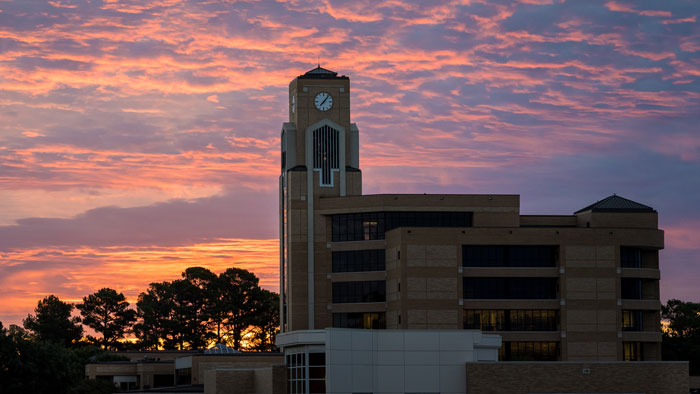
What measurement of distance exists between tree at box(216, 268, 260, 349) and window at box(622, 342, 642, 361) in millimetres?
78085

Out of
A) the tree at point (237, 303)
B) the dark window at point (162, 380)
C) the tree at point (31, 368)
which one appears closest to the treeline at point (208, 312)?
the tree at point (237, 303)

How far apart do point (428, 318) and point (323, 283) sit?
17.5 metres

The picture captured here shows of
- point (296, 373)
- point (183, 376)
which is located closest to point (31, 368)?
point (183, 376)

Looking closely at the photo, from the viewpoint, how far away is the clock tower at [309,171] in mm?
131375

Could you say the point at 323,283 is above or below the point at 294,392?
above

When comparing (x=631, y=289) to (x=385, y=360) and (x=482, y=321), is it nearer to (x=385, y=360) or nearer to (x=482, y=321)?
(x=482, y=321)

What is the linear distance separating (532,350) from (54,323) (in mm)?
105718

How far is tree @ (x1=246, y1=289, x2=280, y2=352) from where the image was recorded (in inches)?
7224

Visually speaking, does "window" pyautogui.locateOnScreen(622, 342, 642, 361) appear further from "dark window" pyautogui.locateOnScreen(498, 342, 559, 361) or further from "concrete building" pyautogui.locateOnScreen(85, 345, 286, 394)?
"concrete building" pyautogui.locateOnScreen(85, 345, 286, 394)

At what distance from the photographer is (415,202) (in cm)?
12800

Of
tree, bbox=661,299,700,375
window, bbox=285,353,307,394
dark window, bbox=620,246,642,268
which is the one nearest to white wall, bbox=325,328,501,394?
window, bbox=285,353,307,394

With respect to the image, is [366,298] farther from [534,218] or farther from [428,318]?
[534,218]

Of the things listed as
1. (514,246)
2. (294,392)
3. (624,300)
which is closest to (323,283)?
(514,246)

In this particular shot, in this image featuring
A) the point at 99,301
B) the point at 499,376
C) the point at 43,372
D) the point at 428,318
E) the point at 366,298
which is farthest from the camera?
the point at 99,301
